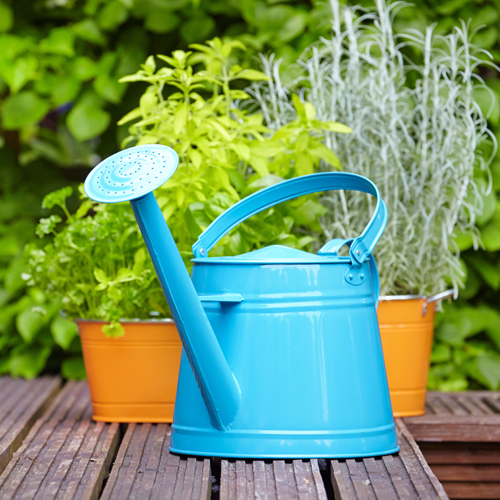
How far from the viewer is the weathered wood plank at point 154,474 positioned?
88cm

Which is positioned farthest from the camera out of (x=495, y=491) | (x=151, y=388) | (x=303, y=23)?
(x=303, y=23)

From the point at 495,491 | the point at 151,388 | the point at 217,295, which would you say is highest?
the point at 217,295

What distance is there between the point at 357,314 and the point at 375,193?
0.70ft

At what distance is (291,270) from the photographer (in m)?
1.03

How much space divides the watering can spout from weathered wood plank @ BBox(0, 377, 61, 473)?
1.26 feet

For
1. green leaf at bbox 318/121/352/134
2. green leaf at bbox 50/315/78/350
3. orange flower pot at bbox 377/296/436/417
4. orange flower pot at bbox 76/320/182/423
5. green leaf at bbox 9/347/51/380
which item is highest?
Result: green leaf at bbox 318/121/352/134

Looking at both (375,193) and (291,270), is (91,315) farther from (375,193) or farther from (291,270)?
(375,193)

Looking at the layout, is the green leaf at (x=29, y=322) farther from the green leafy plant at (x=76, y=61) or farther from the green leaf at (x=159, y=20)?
the green leaf at (x=159, y=20)

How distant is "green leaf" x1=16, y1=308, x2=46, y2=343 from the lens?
1.86 meters

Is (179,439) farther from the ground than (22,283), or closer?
farther from the ground

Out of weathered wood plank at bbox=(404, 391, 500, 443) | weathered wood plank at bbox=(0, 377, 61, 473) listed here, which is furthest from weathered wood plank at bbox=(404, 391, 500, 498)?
weathered wood plank at bbox=(0, 377, 61, 473)

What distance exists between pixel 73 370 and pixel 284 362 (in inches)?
45.1

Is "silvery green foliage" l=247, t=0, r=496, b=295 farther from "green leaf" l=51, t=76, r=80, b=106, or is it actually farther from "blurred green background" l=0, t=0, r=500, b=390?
"green leaf" l=51, t=76, r=80, b=106

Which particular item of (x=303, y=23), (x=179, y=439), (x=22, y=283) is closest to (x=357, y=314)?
(x=179, y=439)
